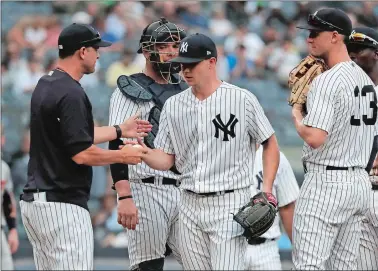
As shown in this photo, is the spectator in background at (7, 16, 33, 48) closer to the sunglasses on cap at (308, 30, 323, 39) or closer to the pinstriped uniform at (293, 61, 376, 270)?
the sunglasses on cap at (308, 30, 323, 39)

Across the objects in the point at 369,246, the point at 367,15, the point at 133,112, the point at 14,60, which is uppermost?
the point at 367,15

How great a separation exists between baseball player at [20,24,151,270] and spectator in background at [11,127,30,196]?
651cm

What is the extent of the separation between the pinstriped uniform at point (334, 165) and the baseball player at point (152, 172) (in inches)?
41.7

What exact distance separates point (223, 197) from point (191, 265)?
0.53 metres

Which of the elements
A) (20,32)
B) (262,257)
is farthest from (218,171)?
(20,32)

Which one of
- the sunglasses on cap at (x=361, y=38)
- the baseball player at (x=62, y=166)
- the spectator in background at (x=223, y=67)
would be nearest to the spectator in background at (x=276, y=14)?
the spectator in background at (x=223, y=67)

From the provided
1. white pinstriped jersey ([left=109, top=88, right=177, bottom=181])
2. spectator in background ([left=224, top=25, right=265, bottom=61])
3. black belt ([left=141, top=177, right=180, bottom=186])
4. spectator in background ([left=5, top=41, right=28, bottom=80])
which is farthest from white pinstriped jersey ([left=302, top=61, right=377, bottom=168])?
spectator in background ([left=5, top=41, right=28, bottom=80])

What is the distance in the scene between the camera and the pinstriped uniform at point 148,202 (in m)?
6.88

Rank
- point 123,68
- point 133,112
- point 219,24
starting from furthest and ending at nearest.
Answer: point 219,24, point 123,68, point 133,112

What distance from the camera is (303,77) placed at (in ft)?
21.4

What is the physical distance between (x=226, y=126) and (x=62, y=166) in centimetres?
110

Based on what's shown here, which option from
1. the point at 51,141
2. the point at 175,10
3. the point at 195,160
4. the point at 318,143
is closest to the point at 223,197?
the point at 195,160

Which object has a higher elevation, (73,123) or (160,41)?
(160,41)

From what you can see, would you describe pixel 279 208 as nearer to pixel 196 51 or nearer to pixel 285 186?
pixel 285 186
